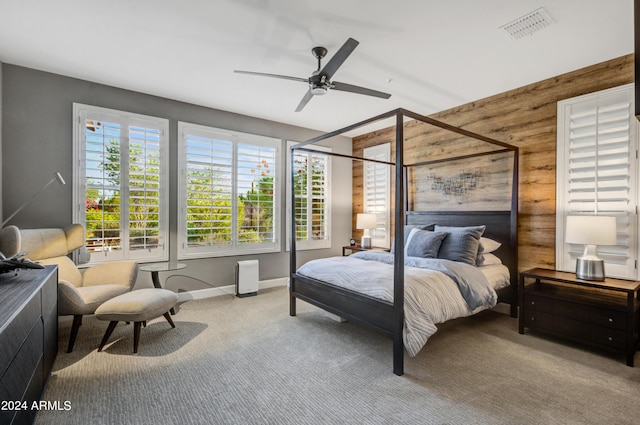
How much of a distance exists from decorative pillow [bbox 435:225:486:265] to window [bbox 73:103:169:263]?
11.6ft

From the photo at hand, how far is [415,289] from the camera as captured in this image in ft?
8.45

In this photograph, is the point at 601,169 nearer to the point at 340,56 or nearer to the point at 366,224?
the point at 340,56

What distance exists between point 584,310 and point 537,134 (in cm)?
195

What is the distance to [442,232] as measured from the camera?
374cm

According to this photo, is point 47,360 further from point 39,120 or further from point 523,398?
point 523,398

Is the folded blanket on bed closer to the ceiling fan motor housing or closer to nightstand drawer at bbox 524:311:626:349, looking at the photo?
nightstand drawer at bbox 524:311:626:349

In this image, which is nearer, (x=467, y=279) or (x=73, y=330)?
(x=73, y=330)

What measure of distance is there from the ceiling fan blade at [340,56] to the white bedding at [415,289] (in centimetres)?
183

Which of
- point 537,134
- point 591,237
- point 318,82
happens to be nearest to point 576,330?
point 591,237

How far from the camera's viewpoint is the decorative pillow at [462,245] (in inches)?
137

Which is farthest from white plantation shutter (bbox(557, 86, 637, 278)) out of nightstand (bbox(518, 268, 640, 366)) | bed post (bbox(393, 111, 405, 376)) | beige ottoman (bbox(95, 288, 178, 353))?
beige ottoman (bbox(95, 288, 178, 353))

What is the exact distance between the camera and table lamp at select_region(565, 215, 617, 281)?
275cm

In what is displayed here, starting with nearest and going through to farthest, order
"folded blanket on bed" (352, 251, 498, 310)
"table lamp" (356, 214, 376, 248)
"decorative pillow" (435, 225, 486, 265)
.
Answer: "folded blanket on bed" (352, 251, 498, 310)
"decorative pillow" (435, 225, 486, 265)
"table lamp" (356, 214, 376, 248)

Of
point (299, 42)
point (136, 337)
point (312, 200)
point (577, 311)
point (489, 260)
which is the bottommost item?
point (136, 337)
